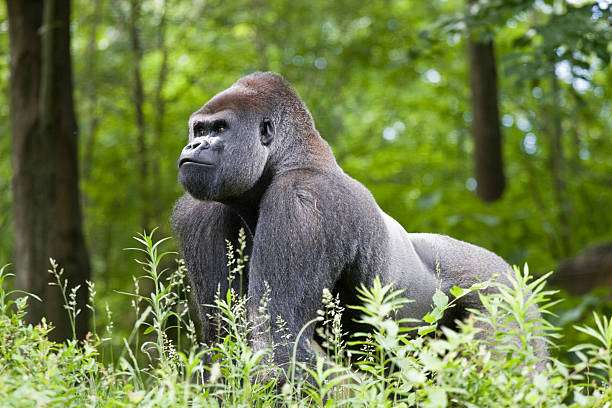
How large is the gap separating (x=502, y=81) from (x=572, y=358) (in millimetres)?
5631

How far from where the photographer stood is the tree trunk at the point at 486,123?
29.3ft

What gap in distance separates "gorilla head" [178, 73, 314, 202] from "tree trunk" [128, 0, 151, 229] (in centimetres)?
468

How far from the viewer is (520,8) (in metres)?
5.50

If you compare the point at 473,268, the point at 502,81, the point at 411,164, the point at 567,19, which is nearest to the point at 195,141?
the point at 473,268

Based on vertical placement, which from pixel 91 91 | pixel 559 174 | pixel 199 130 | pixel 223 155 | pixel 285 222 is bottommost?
pixel 559 174

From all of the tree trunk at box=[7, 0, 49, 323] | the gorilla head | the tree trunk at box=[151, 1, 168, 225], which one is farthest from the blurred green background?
the gorilla head

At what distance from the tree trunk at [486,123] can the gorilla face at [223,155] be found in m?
5.37

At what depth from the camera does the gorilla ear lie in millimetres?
3979

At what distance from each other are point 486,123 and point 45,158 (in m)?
4.61

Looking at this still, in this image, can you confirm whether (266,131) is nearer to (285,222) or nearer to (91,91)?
(285,222)

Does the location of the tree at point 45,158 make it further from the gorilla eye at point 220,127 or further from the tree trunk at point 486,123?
the tree trunk at point 486,123

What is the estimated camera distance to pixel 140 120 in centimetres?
888

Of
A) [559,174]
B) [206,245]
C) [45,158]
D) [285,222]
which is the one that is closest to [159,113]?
[45,158]

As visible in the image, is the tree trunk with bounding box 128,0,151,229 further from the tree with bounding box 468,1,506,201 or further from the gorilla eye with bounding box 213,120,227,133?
the gorilla eye with bounding box 213,120,227,133
